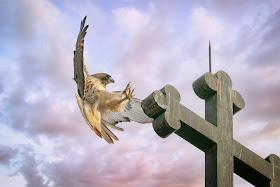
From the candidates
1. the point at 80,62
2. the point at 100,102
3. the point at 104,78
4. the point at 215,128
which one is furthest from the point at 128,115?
the point at 215,128

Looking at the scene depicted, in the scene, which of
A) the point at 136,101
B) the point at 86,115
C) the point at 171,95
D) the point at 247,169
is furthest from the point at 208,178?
the point at 86,115

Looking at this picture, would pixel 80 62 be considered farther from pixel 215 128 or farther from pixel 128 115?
pixel 215 128

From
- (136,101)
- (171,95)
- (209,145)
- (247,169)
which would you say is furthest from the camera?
(136,101)

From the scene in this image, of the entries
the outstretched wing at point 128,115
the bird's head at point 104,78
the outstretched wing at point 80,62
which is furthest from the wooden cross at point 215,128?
the bird's head at point 104,78

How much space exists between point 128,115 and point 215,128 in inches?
82.1

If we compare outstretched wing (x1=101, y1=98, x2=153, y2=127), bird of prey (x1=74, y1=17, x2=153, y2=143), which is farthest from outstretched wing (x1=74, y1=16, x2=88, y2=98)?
outstretched wing (x1=101, y1=98, x2=153, y2=127)

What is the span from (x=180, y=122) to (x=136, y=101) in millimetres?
2253

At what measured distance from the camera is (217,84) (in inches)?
170

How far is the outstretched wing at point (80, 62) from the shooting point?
626cm

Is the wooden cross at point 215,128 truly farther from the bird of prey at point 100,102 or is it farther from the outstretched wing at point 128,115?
the bird of prey at point 100,102

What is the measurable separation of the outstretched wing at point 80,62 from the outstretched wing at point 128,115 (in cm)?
64

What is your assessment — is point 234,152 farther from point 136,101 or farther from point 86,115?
point 86,115

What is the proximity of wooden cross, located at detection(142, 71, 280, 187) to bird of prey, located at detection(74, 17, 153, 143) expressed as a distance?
5.33 feet

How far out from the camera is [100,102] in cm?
665
